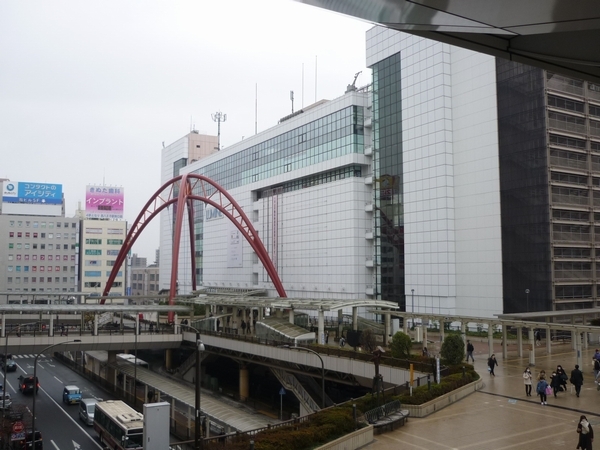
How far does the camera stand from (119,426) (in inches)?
1282

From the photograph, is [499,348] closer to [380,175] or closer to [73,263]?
[380,175]

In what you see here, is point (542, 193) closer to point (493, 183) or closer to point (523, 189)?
point (523, 189)

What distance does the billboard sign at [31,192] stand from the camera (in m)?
121

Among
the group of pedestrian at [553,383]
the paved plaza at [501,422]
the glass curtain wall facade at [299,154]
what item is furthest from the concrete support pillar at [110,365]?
the group of pedestrian at [553,383]

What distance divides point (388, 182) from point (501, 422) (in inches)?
1913

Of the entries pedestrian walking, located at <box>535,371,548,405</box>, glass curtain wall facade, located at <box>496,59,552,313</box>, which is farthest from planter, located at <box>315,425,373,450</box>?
glass curtain wall facade, located at <box>496,59,552,313</box>

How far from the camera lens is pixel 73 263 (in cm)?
12556

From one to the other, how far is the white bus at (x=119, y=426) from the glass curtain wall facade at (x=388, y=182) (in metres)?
39.8

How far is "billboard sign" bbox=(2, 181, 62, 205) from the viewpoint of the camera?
12144 centimetres

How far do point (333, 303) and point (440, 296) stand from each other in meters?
22.3

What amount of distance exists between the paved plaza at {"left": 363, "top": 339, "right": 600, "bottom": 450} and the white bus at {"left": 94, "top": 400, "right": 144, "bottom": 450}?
51.9ft

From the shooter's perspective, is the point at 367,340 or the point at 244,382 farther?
the point at 244,382

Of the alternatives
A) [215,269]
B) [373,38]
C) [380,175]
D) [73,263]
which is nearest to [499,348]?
[380,175]

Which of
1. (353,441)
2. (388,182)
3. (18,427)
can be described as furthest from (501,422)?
(388,182)
